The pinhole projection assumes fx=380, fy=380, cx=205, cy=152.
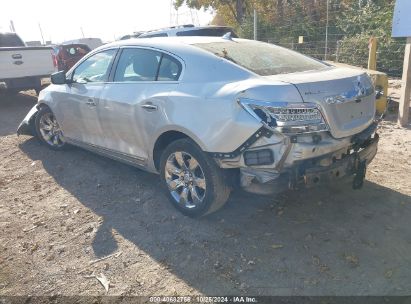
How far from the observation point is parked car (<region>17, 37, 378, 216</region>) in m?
2.89

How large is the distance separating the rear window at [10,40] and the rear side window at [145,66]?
9580 mm

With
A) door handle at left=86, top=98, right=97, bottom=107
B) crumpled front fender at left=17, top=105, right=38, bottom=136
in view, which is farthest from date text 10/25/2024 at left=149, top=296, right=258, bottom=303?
crumpled front fender at left=17, top=105, right=38, bottom=136

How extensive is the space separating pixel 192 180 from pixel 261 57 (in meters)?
1.33

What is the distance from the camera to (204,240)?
332 centimetres

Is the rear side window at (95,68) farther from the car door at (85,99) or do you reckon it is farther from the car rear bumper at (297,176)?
the car rear bumper at (297,176)

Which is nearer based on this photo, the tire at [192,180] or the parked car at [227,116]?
the parked car at [227,116]

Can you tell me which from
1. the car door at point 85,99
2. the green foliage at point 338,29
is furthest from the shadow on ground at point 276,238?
the green foliage at point 338,29

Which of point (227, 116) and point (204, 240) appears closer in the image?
point (227, 116)

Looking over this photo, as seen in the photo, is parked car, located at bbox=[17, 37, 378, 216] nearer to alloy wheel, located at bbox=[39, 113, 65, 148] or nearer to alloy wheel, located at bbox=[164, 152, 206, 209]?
alloy wheel, located at bbox=[164, 152, 206, 209]

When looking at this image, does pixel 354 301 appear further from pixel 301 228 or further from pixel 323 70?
pixel 323 70

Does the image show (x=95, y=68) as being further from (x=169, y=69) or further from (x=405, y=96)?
(x=405, y=96)

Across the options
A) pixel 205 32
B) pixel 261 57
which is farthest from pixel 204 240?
pixel 205 32

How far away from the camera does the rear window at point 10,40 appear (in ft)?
38.9

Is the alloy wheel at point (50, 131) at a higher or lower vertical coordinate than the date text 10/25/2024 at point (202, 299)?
higher
